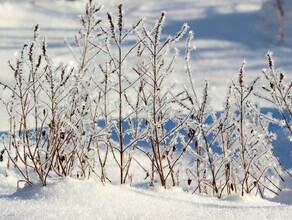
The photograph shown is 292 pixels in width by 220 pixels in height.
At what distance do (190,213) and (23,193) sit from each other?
0.81m

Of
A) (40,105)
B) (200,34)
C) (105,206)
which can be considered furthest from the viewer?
(200,34)

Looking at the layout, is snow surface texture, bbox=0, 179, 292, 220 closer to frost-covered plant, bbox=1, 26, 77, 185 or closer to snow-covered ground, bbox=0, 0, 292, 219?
snow-covered ground, bbox=0, 0, 292, 219

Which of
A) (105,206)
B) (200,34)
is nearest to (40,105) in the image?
(105,206)

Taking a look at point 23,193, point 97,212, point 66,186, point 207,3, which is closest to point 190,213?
point 97,212

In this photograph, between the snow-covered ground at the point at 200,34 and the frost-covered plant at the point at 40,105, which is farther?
the snow-covered ground at the point at 200,34

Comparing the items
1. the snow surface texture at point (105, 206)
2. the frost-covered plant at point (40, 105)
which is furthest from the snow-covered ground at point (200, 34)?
the frost-covered plant at point (40, 105)

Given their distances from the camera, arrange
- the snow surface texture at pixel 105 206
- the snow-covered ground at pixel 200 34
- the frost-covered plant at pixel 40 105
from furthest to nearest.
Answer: the snow-covered ground at pixel 200 34
the frost-covered plant at pixel 40 105
the snow surface texture at pixel 105 206

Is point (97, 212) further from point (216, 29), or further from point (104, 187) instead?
point (216, 29)

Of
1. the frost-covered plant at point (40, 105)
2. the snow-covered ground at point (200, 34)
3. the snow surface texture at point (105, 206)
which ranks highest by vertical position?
the snow-covered ground at point (200, 34)

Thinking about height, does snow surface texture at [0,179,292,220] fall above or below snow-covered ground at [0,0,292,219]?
Result: below

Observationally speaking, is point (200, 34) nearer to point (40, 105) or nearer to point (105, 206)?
point (40, 105)

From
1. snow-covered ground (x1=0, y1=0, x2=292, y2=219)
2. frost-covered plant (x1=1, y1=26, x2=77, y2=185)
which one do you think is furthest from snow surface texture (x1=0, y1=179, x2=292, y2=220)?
frost-covered plant (x1=1, y1=26, x2=77, y2=185)

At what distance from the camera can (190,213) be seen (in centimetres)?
224

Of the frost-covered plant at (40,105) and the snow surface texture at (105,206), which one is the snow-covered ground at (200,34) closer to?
the snow surface texture at (105,206)
